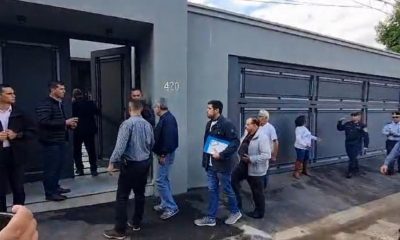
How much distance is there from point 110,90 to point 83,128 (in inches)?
51.5

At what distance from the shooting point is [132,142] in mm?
4453

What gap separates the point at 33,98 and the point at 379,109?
1074cm

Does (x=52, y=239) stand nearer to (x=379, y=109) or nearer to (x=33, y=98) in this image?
(x=33, y=98)

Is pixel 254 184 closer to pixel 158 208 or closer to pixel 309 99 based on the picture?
pixel 158 208

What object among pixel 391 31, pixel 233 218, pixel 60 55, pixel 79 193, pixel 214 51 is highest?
pixel 391 31

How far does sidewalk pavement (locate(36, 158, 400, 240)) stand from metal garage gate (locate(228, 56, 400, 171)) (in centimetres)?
113

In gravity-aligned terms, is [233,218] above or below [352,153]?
below

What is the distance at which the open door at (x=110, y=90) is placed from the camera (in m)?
7.22

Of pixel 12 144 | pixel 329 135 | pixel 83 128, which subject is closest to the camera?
pixel 12 144

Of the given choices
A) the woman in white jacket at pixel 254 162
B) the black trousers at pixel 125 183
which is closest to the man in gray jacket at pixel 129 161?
the black trousers at pixel 125 183

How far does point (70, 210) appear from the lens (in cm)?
525

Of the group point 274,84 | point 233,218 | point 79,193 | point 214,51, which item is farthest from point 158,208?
point 274,84

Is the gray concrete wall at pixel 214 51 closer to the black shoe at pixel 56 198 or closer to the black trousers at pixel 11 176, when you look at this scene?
the black shoe at pixel 56 198

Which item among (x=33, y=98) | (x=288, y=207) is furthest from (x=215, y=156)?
(x=33, y=98)
